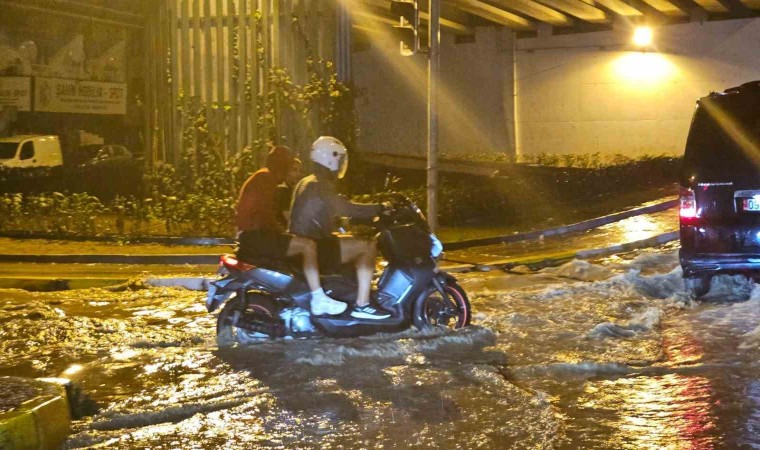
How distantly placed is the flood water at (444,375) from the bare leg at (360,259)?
0.38m

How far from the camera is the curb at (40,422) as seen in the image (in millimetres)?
5602

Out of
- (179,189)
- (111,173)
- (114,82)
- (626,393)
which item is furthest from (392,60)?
(626,393)

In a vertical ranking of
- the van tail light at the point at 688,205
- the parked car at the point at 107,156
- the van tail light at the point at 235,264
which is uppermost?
the parked car at the point at 107,156

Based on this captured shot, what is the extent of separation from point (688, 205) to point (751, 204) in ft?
1.83

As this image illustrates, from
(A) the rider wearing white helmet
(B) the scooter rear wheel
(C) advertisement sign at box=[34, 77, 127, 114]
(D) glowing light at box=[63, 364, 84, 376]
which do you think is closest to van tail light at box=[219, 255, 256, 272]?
(B) the scooter rear wheel

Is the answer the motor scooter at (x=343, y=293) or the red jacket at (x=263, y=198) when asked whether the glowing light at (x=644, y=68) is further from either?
the motor scooter at (x=343, y=293)

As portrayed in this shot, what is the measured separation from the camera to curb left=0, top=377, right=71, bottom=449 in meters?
5.60

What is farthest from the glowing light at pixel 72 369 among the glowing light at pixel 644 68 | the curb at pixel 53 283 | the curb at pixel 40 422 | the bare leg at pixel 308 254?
the glowing light at pixel 644 68

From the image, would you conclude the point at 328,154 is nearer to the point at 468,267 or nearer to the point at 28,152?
the point at 468,267

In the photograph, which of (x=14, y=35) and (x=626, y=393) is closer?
(x=626, y=393)

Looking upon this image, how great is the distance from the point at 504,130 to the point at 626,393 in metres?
18.4

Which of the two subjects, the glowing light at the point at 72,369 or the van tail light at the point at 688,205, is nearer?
the glowing light at the point at 72,369

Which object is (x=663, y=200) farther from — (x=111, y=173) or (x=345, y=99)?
(x=111, y=173)

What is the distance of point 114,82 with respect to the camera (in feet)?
124
